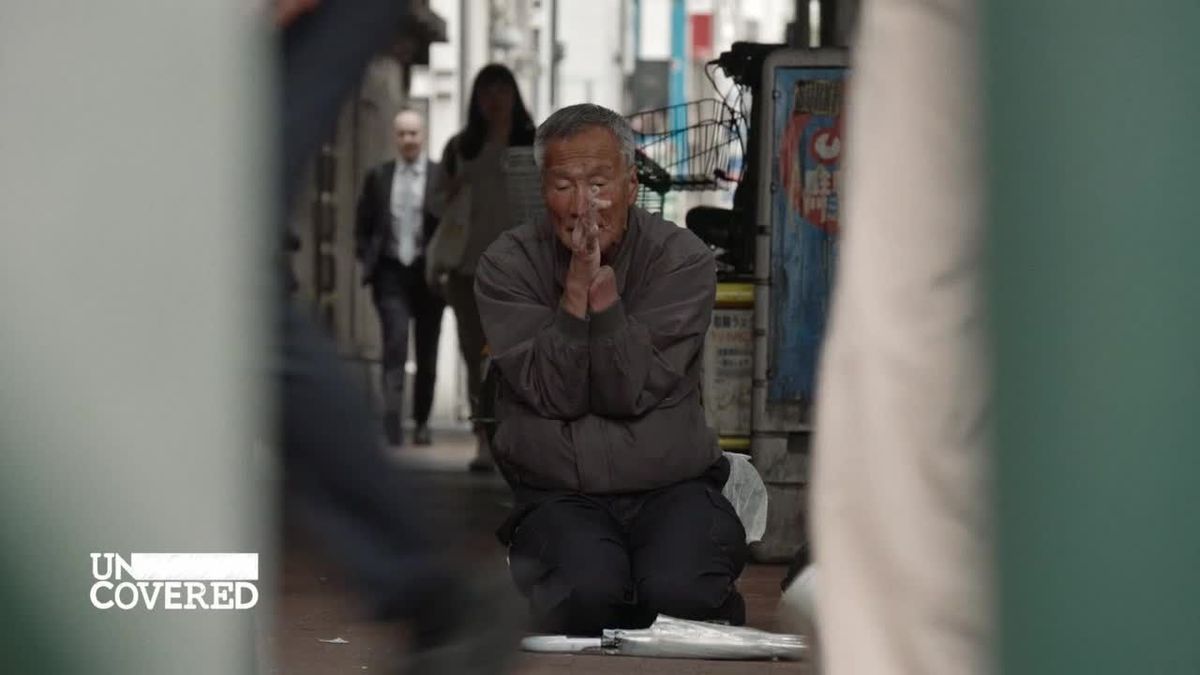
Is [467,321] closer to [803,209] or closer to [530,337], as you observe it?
[803,209]

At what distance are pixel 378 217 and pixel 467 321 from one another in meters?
1.69

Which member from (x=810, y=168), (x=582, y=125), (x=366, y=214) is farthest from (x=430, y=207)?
(x=582, y=125)

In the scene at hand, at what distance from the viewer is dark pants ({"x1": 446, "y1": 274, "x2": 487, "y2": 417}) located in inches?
430

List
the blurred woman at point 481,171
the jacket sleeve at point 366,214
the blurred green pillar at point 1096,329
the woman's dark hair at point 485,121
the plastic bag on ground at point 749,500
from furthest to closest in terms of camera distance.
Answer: the jacket sleeve at point 366,214
the blurred woman at point 481,171
the woman's dark hair at point 485,121
the plastic bag on ground at point 749,500
the blurred green pillar at point 1096,329

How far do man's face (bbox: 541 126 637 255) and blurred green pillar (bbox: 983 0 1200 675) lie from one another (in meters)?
2.45

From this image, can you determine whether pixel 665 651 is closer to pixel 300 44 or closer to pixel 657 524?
pixel 657 524

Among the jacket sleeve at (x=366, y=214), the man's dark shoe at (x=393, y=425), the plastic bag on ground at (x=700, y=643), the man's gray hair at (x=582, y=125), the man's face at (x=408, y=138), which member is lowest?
the man's dark shoe at (x=393, y=425)

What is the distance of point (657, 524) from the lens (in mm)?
5371

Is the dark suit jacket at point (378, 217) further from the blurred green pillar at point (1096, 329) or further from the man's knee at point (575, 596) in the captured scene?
the blurred green pillar at point (1096, 329)

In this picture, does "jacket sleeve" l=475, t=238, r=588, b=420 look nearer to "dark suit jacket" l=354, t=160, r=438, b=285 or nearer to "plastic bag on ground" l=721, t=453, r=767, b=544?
"plastic bag on ground" l=721, t=453, r=767, b=544

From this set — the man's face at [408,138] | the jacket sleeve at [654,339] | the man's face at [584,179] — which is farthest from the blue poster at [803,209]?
the man's face at [408,138]

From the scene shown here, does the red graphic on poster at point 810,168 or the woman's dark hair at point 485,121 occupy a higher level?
the woman's dark hair at point 485,121

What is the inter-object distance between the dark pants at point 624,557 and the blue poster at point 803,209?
2097mm

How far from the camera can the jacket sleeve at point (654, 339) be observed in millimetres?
5207
